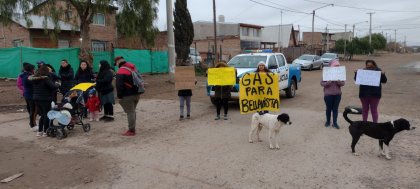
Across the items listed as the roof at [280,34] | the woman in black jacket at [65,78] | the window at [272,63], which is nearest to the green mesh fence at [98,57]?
the woman in black jacket at [65,78]

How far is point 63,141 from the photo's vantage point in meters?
7.84

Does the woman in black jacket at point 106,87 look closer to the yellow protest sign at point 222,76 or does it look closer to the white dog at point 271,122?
the yellow protest sign at point 222,76

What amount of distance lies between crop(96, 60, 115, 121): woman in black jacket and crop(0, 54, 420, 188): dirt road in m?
0.38

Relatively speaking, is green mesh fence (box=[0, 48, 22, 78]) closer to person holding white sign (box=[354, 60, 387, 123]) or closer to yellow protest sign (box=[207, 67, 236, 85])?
yellow protest sign (box=[207, 67, 236, 85])

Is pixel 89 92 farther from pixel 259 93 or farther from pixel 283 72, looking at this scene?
pixel 283 72

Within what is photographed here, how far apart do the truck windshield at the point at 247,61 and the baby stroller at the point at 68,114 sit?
205 inches

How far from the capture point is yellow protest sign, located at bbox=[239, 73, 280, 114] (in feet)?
26.8

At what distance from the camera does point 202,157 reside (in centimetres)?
644

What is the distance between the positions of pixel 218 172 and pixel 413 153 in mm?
3725

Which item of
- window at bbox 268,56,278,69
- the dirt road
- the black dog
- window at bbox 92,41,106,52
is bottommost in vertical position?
the dirt road

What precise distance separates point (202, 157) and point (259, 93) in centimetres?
255

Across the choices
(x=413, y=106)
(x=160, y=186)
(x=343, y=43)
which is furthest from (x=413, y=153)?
(x=343, y=43)

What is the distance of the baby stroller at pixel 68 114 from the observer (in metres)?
7.96

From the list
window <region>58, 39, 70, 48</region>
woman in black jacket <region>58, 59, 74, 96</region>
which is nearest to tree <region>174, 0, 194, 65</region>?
window <region>58, 39, 70, 48</region>
